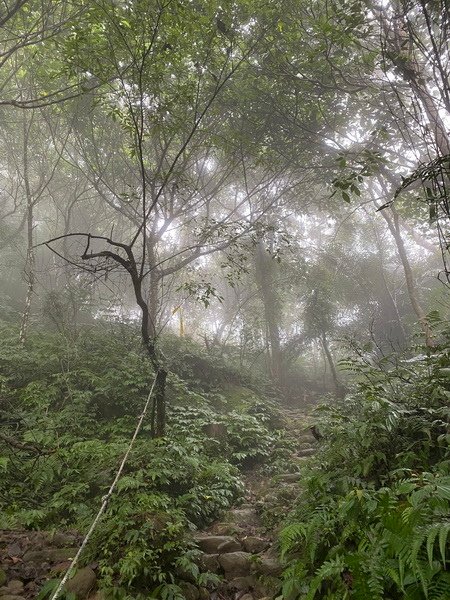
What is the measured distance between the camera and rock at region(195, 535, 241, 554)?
4.30 metres

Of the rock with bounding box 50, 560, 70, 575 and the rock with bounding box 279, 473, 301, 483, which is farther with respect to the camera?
the rock with bounding box 279, 473, 301, 483

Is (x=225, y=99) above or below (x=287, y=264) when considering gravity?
above

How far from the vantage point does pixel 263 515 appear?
17.0 ft

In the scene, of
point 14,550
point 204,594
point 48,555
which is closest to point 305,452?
point 204,594

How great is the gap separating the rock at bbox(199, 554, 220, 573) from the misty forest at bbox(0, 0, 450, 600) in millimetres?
49

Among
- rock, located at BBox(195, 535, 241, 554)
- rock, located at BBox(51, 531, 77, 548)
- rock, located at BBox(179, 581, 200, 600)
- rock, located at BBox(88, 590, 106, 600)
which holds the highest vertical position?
rock, located at BBox(51, 531, 77, 548)

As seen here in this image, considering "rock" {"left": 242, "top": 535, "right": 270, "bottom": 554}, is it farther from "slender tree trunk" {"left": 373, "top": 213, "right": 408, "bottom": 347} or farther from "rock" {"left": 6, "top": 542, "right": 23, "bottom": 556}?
"slender tree trunk" {"left": 373, "top": 213, "right": 408, "bottom": 347}

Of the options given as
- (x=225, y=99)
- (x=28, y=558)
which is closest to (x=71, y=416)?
(x=28, y=558)

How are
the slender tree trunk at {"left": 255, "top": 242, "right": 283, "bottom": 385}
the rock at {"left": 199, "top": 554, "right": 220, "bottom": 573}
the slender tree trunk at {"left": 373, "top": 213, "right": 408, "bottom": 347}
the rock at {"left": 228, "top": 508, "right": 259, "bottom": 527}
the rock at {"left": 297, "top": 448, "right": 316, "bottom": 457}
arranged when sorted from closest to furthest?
the rock at {"left": 199, "top": 554, "right": 220, "bottom": 573}, the rock at {"left": 228, "top": 508, "right": 259, "bottom": 527}, the rock at {"left": 297, "top": 448, "right": 316, "bottom": 457}, the slender tree trunk at {"left": 255, "top": 242, "right": 283, "bottom": 385}, the slender tree trunk at {"left": 373, "top": 213, "right": 408, "bottom": 347}

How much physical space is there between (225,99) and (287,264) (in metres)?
7.54

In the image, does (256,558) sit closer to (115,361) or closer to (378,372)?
(378,372)

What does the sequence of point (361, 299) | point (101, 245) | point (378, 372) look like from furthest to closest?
point (101, 245) < point (361, 299) < point (378, 372)

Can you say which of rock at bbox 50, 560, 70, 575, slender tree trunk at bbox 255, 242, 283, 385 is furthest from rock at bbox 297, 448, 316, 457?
slender tree trunk at bbox 255, 242, 283, 385

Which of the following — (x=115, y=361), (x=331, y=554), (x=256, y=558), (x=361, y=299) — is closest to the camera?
(x=331, y=554)
